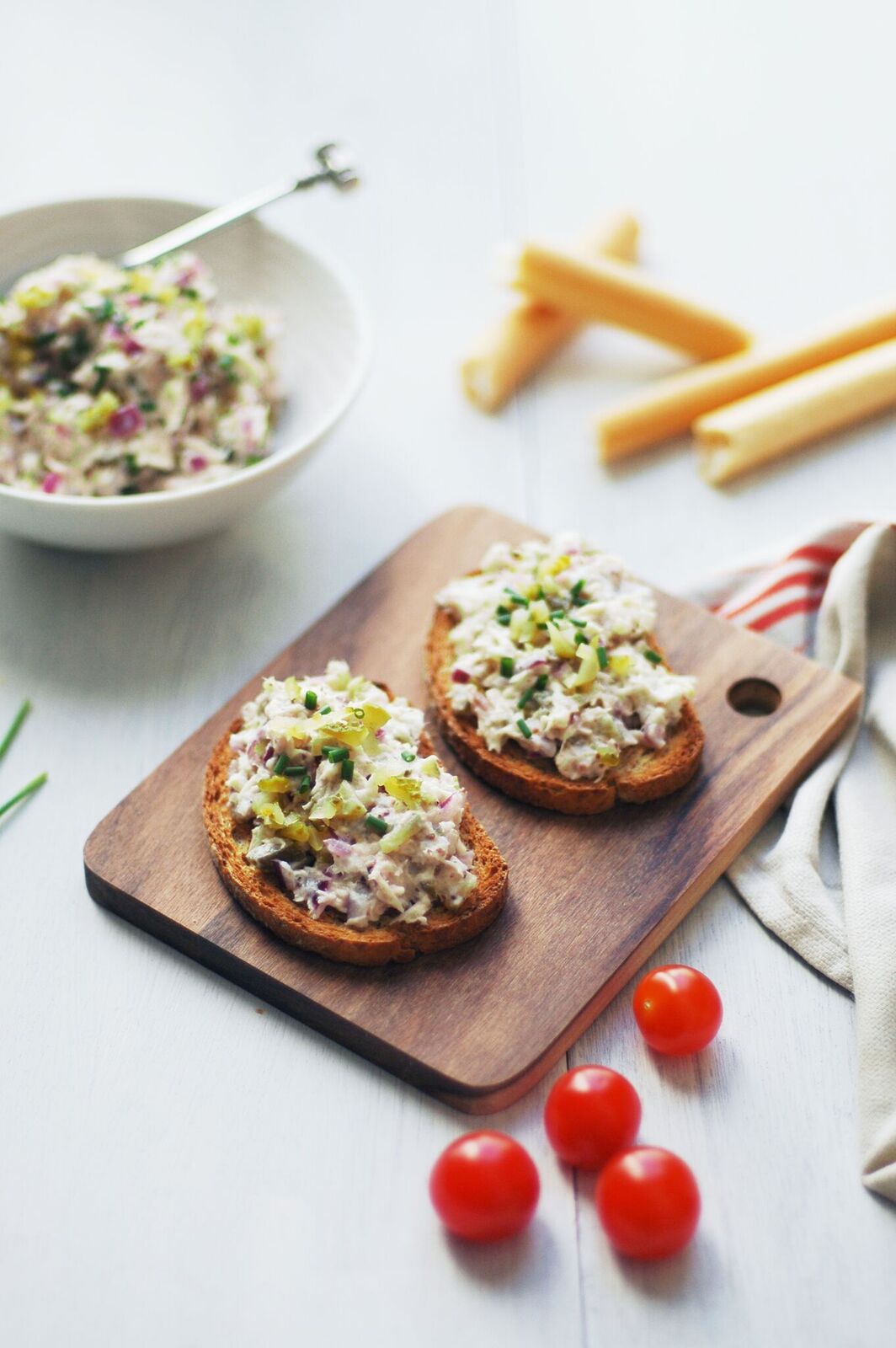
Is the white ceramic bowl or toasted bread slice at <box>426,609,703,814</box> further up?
the white ceramic bowl

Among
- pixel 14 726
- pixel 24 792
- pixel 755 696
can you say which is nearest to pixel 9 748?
pixel 14 726

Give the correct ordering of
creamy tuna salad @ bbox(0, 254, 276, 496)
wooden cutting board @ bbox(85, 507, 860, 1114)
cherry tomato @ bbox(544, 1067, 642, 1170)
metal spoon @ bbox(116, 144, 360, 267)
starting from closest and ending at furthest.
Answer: cherry tomato @ bbox(544, 1067, 642, 1170) < wooden cutting board @ bbox(85, 507, 860, 1114) < creamy tuna salad @ bbox(0, 254, 276, 496) < metal spoon @ bbox(116, 144, 360, 267)

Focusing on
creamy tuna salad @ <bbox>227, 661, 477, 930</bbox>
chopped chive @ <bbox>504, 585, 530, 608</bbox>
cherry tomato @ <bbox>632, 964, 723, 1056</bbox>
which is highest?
chopped chive @ <bbox>504, 585, 530, 608</bbox>

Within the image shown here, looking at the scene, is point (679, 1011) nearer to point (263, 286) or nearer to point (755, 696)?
point (755, 696)

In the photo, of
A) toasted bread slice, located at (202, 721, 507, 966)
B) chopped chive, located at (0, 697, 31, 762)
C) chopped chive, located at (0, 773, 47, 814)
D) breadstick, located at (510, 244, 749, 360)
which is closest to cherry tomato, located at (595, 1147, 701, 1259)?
toasted bread slice, located at (202, 721, 507, 966)

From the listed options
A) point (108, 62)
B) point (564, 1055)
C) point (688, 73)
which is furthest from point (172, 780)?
point (688, 73)

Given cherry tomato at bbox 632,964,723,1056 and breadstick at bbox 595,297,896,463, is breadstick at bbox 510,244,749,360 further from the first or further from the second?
cherry tomato at bbox 632,964,723,1056

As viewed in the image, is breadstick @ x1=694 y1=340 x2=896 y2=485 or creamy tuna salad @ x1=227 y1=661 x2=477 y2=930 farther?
breadstick @ x1=694 y1=340 x2=896 y2=485

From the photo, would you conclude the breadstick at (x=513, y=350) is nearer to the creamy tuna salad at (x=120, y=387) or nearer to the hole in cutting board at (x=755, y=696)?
the creamy tuna salad at (x=120, y=387)
